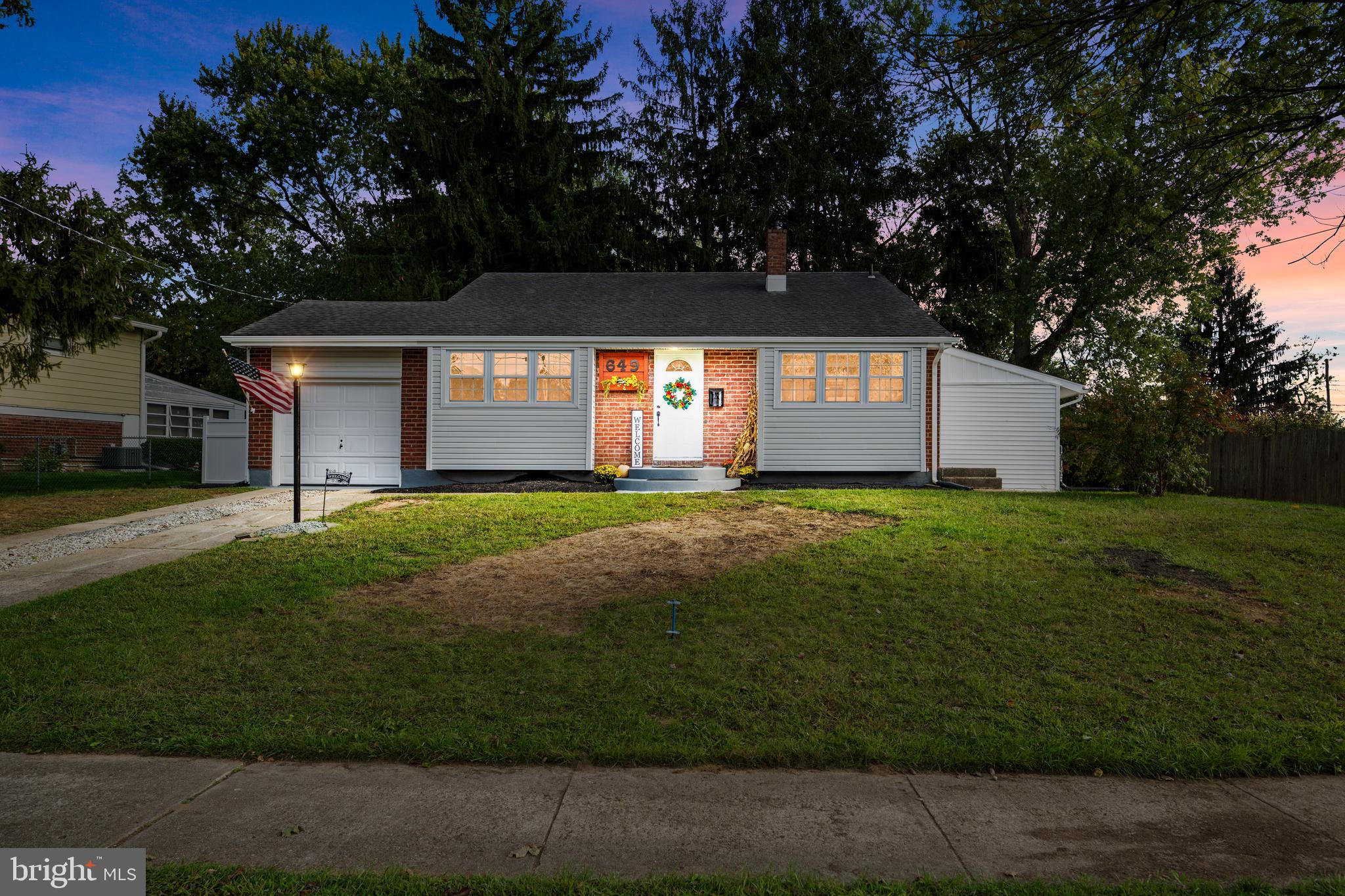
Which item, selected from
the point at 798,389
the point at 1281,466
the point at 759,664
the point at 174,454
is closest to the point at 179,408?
the point at 174,454

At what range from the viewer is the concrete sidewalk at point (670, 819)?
109 inches

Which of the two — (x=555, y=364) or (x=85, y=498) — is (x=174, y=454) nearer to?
(x=85, y=498)

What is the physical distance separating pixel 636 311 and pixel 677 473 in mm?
4367

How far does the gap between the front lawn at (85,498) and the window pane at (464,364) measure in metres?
4.61

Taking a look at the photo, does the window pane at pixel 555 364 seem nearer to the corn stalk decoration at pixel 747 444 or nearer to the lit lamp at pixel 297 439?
the corn stalk decoration at pixel 747 444

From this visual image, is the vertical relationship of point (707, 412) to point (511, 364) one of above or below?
below

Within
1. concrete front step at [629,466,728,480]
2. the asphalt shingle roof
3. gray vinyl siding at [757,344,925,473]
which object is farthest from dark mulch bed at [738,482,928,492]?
the asphalt shingle roof

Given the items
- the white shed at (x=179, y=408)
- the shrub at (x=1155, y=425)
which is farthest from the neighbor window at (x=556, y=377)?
the white shed at (x=179, y=408)

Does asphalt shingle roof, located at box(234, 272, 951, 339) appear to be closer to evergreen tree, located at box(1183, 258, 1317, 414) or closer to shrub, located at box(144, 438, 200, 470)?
shrub, located at box(144, 438, 200, 470)

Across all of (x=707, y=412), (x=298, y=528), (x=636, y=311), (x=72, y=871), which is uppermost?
(x=636, y=311)

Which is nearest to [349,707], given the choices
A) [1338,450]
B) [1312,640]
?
[1312,640]

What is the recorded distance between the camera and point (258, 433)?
1468 cm

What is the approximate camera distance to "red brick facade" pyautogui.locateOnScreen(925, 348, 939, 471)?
1420 centimetres

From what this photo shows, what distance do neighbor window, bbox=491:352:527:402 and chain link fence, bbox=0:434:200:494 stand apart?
24.1 ft
